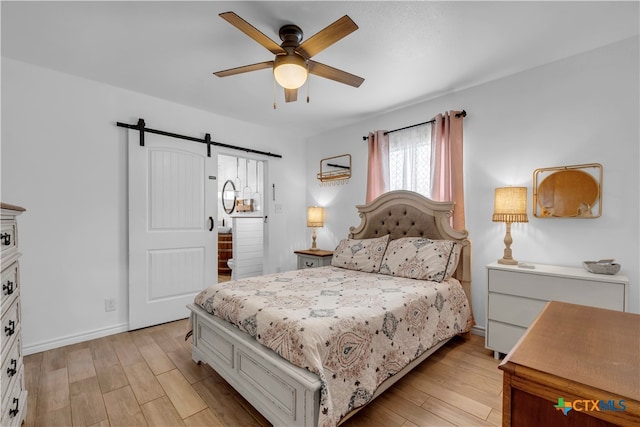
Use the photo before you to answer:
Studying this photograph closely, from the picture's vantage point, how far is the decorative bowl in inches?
78.4

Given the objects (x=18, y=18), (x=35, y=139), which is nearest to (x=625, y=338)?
(x=18, y=18)

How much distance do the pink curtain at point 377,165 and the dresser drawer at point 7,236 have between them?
10.3 ft

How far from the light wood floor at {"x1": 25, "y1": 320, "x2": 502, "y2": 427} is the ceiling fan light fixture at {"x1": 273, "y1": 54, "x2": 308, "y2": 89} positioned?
6.88 feet

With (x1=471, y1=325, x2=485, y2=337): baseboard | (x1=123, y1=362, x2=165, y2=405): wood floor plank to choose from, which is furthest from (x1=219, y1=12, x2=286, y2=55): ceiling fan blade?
(x1=471, y1=325, x2=485, y2=337): baseboard

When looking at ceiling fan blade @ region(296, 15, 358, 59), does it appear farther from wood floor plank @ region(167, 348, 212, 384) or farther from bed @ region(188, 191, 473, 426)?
wood floor plank @ region(167, 348, 212, 384)

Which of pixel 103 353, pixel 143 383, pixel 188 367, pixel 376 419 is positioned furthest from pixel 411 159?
pixel 103 353

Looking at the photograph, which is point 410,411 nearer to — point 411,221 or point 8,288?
point 411,221

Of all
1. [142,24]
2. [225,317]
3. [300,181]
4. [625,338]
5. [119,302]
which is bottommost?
[119,302]

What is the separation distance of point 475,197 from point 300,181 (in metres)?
2.62

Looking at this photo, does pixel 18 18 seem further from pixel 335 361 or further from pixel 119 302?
pixel 335 361

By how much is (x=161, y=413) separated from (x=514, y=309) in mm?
2589

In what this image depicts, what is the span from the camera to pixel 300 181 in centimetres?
470

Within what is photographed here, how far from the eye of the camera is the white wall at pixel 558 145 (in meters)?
2.16

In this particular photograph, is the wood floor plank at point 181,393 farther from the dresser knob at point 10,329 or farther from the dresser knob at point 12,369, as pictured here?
the dresser knob at point 10,329
